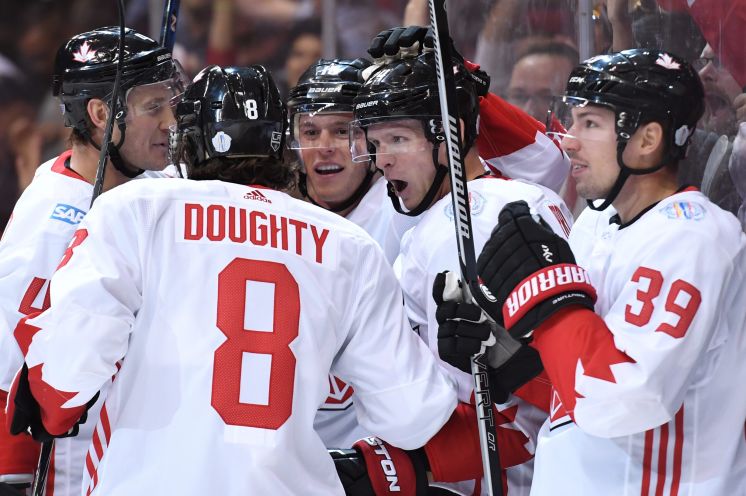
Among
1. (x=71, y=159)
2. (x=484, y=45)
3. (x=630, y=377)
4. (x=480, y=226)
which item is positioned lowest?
(x=630, y=377)

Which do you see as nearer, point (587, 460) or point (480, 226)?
point (587, 460)

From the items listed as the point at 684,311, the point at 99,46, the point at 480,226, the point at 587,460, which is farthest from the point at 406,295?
the point at 99,46

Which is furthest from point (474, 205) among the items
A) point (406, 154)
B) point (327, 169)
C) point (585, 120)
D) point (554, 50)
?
point (554, 50)

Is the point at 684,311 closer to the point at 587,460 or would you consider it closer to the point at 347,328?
the point at 587,460

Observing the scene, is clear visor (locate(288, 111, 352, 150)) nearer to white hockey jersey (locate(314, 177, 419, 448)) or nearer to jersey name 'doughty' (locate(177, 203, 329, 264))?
white hockey jersey (locate(314, 177, 419, 448))

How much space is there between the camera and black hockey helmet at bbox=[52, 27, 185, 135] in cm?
303

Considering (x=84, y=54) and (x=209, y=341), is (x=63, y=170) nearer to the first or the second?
(x=84, y=54)

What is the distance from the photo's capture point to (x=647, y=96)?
2104 millimetres

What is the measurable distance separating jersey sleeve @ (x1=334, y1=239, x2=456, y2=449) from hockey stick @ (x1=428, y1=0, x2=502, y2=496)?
0.27ft

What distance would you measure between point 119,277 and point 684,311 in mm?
1016

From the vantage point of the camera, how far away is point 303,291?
2.19m

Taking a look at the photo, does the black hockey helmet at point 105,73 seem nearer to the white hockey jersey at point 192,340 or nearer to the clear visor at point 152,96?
the clear visor at point 152,96

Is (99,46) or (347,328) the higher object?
(99,46)

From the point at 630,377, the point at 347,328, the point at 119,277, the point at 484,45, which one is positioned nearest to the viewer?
the point at 630,377
